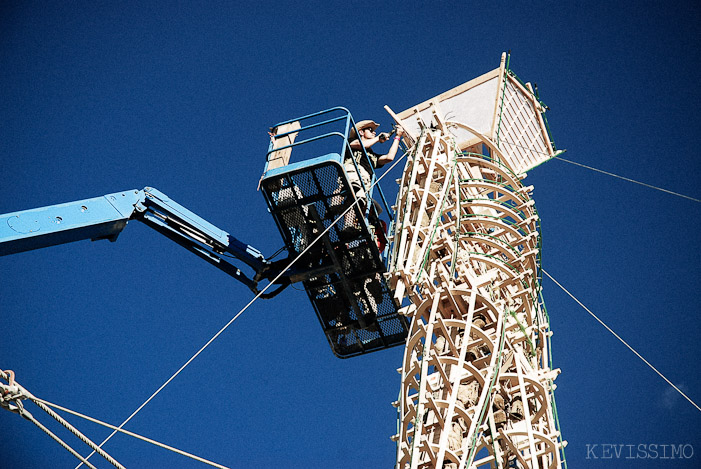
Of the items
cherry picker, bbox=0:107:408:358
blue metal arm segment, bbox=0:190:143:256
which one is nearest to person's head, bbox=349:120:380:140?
cherry picker, bbox=0:107:408:358

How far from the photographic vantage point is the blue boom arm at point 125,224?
14656 millimetres

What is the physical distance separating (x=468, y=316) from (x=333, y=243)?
3.54m

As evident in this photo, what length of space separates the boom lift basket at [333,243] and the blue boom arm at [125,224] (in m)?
0.73

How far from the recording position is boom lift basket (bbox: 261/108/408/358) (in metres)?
16.7

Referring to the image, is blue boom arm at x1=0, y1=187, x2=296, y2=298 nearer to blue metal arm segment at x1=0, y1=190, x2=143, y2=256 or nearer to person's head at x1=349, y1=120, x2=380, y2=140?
blue metal arm segment at x1=0, y1=190, x2=143, y2=256

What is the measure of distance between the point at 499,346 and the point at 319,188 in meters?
4.48

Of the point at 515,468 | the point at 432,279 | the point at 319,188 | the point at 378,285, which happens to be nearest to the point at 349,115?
the point at 319,188

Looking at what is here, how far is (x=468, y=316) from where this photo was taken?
14469 mm

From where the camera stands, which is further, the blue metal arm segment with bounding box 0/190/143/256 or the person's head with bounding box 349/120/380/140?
the person's head with bounding box 349/120/380/140

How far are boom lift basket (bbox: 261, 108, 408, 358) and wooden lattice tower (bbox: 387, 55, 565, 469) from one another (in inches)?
51.8

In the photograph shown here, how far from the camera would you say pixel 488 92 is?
2048cm

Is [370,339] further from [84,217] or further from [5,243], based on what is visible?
[5,243]

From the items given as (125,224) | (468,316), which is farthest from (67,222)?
(468,316)

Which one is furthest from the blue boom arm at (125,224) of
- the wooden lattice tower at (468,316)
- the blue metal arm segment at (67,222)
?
the wooden lattice tower at (468,316)
